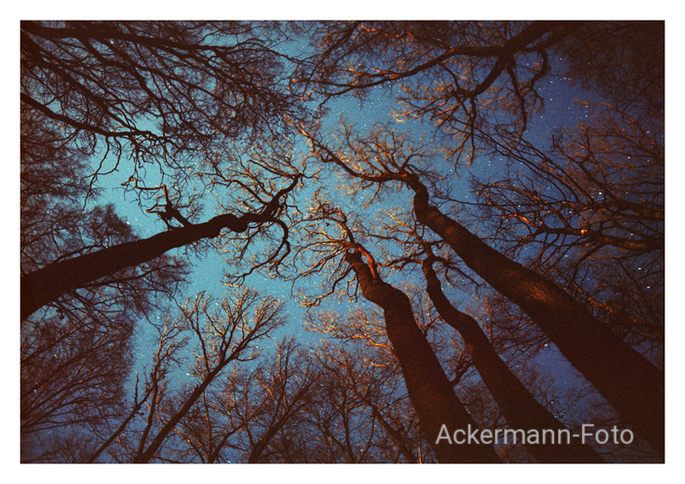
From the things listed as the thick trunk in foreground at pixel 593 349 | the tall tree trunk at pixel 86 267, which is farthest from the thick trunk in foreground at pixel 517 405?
the tall tree trunk at pixel 86 267

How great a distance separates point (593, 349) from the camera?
183 centimetres

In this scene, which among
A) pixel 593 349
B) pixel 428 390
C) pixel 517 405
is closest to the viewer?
pixel 593 349

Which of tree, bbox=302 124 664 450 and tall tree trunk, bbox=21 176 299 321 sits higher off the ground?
tall tree trunk, bbox=21 176 299 321

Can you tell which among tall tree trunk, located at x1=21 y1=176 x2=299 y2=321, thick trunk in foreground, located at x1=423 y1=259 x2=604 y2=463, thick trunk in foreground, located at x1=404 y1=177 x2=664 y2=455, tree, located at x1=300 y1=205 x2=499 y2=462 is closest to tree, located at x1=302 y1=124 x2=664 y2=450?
thick trunk in foreground, located at x1=404 y1=177 x2=664 y2=455

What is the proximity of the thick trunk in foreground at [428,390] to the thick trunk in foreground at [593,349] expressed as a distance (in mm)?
932

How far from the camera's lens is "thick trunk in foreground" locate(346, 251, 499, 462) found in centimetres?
173

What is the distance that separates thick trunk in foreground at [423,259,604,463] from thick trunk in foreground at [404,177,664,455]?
→ 1.43ft

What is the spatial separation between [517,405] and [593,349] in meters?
0.76

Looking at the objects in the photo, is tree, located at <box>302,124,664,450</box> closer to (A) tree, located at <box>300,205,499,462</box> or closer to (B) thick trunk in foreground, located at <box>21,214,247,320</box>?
(A) tree, located at <box>300,205,499,462</box>

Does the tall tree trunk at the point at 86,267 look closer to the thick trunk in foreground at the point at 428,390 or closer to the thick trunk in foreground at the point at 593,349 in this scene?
the thick trunk in foreground at the point at 428,390

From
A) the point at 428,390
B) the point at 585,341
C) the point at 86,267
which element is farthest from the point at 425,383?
the point at 86,267

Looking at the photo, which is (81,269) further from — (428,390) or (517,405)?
(517,405)
